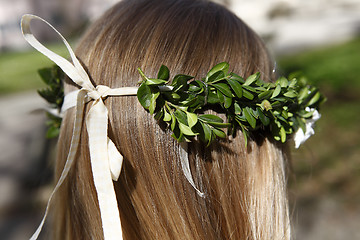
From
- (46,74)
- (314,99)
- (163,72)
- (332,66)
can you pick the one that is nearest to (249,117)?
(163,72)

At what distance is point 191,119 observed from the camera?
3.12 ft

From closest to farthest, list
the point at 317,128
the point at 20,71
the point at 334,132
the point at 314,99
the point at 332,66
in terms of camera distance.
→ the point at 314,99
the point at 317,128
the point at 334,132
the point at 332,66
the point at 20,71

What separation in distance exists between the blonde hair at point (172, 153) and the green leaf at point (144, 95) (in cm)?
7

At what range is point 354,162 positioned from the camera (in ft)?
13.9

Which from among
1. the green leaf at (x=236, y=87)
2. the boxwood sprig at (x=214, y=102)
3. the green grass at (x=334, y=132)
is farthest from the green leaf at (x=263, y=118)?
the green grass at (x=334, y=132)

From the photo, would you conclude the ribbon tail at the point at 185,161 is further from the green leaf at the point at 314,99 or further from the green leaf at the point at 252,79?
the green leaf at the point at 314,99

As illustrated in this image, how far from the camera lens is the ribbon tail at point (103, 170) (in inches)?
38.9

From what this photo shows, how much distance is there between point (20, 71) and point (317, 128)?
9.22m

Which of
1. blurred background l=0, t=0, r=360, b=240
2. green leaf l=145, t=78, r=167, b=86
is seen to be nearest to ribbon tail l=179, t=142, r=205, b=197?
green leaf l=145, t=78, r=167, b=86

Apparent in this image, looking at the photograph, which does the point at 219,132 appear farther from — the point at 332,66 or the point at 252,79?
the point at 332,66

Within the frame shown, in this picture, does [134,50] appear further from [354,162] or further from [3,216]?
[354,162]

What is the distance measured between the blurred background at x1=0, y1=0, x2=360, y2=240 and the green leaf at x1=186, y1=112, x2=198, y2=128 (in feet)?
2.22

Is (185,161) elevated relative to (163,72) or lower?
lower

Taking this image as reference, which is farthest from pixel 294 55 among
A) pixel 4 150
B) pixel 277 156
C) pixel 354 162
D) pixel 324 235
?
pixel 277 156
